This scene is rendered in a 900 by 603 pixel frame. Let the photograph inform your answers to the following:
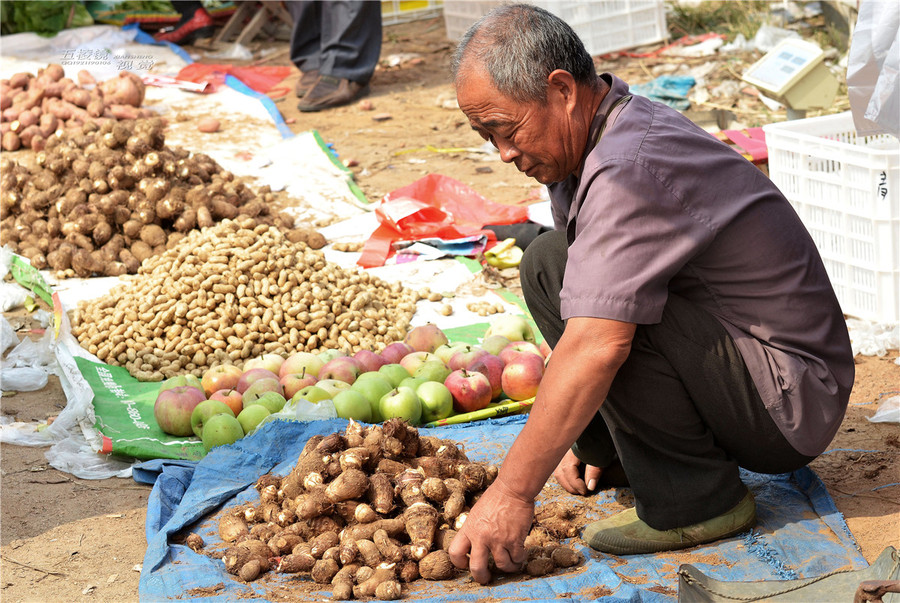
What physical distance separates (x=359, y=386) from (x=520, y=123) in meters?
1.52

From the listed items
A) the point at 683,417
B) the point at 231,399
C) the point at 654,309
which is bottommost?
the point at 231,399

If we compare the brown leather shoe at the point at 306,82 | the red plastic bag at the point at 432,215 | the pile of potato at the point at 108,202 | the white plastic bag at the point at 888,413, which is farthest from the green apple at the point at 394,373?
the brown leather shoe at the point at 306,82

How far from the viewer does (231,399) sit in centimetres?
336

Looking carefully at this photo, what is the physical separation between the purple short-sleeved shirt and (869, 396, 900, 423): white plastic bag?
105 cm

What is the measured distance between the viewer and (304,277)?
14.0 feet

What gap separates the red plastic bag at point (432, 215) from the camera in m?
5.23

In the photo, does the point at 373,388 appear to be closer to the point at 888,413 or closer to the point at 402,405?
the point at 402,405

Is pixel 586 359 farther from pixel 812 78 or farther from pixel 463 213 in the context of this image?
pixel 812 78

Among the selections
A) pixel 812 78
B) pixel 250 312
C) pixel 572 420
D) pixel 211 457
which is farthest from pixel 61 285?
pixel 812 78

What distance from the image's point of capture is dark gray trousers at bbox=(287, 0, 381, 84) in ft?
26.7

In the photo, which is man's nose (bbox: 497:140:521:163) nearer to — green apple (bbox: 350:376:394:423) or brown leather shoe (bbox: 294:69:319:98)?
green apple (bbox: 350:376:394:423)

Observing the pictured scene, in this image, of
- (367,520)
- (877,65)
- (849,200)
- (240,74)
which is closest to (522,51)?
(367,520)

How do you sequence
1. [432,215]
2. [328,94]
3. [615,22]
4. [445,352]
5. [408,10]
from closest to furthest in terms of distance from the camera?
1. [445,352]
2. [432,215]
3. [328,94]
4. [615,22]
5. [408,10]

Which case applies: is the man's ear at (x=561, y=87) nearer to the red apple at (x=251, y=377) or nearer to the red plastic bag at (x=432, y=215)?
the red apple at (x=251, y=377)
